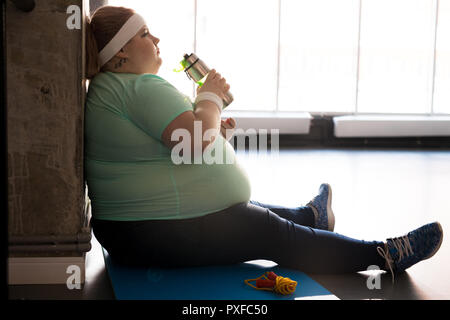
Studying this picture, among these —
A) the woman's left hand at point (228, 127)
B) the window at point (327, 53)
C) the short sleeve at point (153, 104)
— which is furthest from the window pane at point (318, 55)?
the short sleeve at point (153, 104)

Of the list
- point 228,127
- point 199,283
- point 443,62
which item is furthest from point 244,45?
point 199,283

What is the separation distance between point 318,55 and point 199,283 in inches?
228

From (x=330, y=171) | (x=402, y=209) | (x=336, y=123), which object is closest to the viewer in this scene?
(x=402, y=209)

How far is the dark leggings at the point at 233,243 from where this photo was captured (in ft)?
5.99

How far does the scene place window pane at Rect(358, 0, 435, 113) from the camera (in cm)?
709

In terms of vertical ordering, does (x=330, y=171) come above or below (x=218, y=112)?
below

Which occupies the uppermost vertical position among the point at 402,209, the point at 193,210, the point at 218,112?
the point at 218,112

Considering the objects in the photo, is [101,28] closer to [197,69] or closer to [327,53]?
[197,69]

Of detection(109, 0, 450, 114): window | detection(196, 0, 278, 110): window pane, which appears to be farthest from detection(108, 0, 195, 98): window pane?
detection(196, 0, 278, 110): window pane

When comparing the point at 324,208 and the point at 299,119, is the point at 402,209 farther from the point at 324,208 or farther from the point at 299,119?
the point at 299,119

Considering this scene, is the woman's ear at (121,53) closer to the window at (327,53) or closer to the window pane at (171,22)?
the window pane at (171,22)
